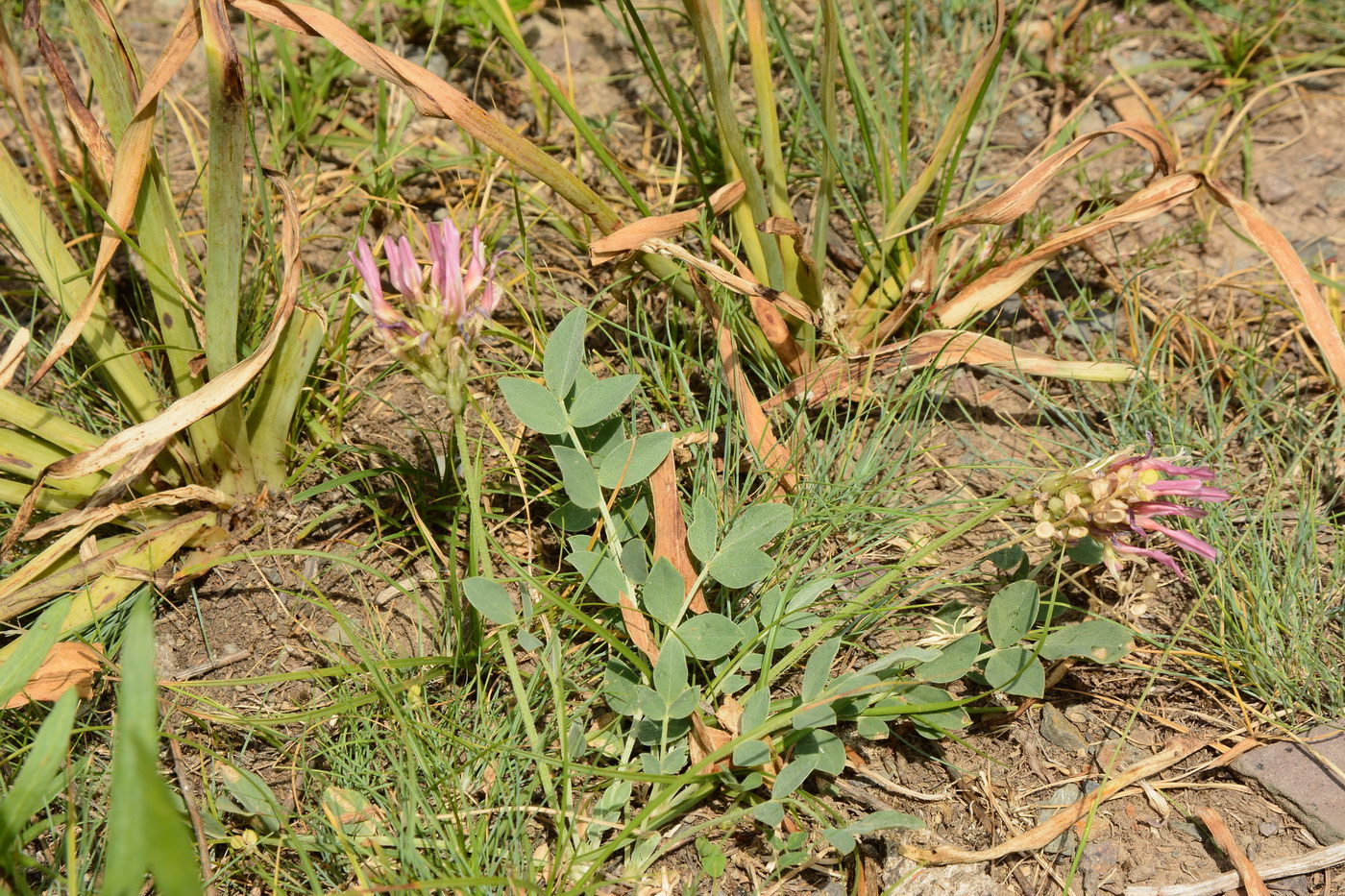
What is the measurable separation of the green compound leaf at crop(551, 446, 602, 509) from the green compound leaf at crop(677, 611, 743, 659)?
210mm

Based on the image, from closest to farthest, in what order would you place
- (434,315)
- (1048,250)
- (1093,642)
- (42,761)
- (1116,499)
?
(42,761) < (434,315) < (1116,499) < (1093,642) < (1048,250)

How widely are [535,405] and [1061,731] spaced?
3.72 ft

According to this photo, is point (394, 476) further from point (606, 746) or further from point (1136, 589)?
point (1136, 589)

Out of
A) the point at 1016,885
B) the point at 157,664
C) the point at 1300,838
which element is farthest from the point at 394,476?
the point at 1300,838

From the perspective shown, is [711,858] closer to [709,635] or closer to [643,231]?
[709,635]

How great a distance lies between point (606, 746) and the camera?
170 centimetres

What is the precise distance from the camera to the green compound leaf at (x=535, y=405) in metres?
1.77

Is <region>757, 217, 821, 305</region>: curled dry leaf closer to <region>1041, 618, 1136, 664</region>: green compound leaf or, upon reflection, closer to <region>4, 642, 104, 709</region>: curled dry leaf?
<region>1041, 618, 1136, 664</region>: green compound leaf

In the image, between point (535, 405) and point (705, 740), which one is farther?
point (535, 405)

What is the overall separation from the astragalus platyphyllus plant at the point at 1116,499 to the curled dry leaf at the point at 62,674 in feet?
5.34

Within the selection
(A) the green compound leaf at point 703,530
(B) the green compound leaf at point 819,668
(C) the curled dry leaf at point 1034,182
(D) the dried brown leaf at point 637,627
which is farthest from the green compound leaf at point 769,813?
(C) the curled dry leaf at point 1034,182

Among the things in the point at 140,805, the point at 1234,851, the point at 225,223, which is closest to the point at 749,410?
the point at 225,223

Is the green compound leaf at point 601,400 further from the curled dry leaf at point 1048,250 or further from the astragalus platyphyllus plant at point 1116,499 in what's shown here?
the curled dry leaf at point 1048,250

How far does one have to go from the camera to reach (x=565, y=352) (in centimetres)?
179
